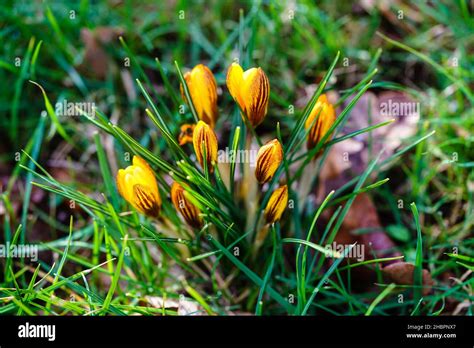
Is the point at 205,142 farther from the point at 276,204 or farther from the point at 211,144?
the point at 276,204

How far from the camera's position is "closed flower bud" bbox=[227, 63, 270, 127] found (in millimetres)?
1249

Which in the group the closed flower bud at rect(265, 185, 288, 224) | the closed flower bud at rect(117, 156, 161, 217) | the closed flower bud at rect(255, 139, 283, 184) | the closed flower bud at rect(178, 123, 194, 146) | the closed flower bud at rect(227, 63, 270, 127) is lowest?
the closed flower bud at rect(265, 185, 288, 224)

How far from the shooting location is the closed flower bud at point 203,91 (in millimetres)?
1316

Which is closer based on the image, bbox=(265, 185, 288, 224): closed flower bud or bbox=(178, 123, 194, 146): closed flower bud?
bbox=(265, 185, 288, 224): closed flower bud

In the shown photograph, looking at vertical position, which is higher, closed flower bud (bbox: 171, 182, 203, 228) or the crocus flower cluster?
the crocus flower cluster

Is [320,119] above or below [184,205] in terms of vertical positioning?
above

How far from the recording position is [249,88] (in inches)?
49.5

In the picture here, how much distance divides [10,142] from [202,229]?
0.90 meters

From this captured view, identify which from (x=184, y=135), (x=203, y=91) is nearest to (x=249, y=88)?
(x=203, y=91)

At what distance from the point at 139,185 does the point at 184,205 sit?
0.11 metres

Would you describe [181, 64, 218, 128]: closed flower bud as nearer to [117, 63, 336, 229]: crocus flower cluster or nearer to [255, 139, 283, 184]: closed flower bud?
[117, 63, 336, 229]: crocus flower cluster

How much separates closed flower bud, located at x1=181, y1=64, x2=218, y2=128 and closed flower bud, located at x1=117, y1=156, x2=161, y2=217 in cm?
18

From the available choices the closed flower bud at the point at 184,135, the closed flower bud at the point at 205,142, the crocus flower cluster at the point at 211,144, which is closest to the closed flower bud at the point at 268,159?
the crocus flower cluster at the point at 211,144

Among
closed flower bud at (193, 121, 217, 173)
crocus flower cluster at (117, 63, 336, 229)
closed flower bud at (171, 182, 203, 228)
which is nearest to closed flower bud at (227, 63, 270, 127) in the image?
crocus flower cluster at (117, 63, 336, 229)
